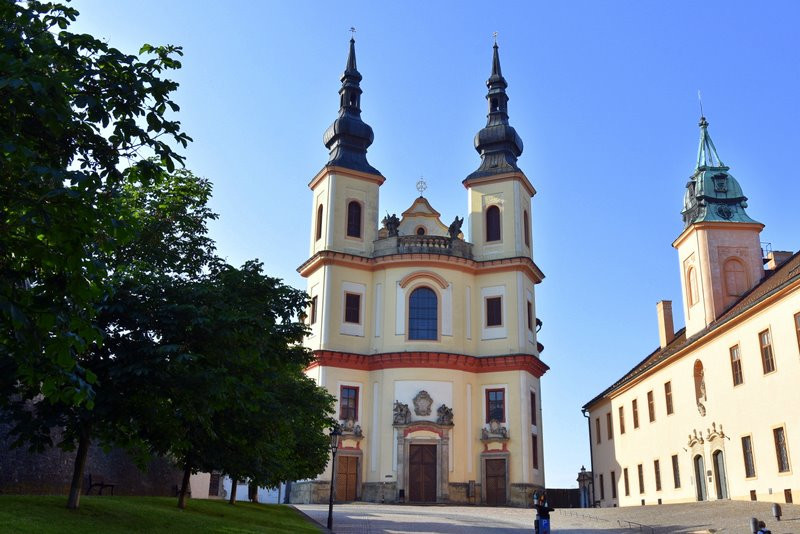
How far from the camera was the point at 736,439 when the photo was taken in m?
32.5

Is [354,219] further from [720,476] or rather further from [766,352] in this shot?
[766,352]

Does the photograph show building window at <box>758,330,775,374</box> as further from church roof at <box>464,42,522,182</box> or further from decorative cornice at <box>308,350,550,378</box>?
church roof at <box>464,42,522,182</box>

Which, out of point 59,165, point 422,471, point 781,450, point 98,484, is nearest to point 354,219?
point 422,471

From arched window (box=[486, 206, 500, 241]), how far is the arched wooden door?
17266 mm

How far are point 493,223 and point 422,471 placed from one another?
15.0 meters

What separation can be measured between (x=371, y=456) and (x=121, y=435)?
2876 cm

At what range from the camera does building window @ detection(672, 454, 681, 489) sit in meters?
38.8

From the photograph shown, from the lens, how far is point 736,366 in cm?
3297

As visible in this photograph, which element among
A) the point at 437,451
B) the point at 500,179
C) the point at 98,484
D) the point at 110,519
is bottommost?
the point at 110,519

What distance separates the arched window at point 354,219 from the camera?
4828cm

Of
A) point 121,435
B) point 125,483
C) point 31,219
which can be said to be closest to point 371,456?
point 125,483

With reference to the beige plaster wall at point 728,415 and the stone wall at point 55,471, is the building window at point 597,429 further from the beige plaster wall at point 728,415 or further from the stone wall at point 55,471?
the stone wall at point 55,471

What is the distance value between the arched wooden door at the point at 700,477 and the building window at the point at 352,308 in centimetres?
1912

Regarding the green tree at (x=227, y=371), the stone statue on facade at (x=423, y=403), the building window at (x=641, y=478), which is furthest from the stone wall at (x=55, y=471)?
the building window at (x=641, y=478)
